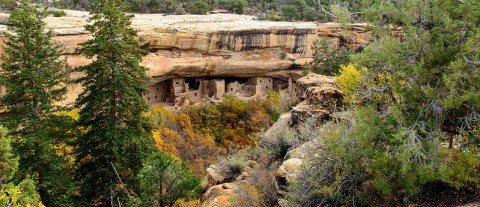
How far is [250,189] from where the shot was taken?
26.4 feet

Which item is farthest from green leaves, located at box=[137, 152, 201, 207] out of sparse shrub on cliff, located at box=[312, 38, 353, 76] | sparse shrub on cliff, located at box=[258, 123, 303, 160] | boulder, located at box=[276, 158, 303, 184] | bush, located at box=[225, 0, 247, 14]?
bush, located at box=[225, 0, 247, 14]

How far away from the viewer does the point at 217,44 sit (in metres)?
20.9

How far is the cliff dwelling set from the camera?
22234mm

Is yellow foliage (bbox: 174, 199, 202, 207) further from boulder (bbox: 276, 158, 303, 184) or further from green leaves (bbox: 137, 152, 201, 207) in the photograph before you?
boulder (bbox: 276, 158, 303, 184)

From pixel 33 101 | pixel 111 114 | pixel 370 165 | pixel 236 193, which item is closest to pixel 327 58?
pixel 111 114

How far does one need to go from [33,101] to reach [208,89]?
14212 millimetres

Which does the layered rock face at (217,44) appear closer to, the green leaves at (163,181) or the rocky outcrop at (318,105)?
the rocky outcrop at (318,105)

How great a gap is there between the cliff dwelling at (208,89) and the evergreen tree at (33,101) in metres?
12.1

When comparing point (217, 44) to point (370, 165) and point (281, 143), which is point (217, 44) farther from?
point (370, 165)

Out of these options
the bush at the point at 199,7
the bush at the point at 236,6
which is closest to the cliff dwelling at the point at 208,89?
the bush at the point at 199,7

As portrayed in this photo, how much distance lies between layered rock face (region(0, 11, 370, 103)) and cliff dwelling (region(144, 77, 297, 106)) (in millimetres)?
456

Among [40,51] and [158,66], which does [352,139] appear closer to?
[40,51]

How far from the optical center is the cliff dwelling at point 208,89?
22.2 m

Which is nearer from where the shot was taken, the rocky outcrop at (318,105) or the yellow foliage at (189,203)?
the yellow foliage at (189,203)
